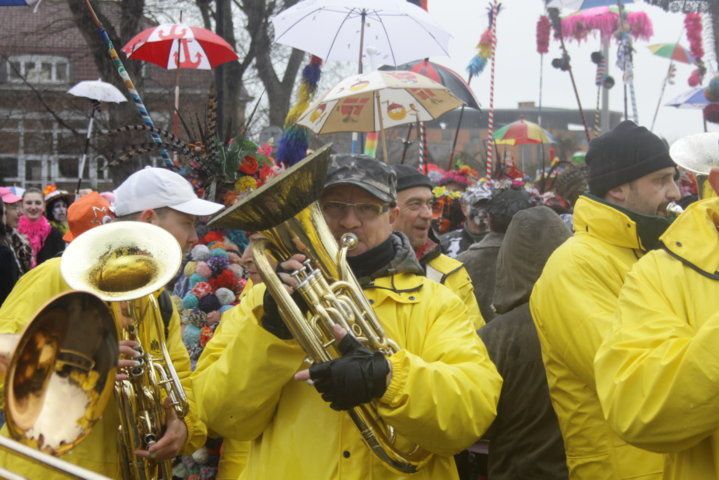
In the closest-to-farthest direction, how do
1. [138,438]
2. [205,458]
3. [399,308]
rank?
[399,308]
[138,438]
[205,458]

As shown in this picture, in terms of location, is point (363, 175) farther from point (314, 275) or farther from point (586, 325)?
point (586, 325)

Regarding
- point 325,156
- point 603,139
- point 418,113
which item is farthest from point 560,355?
point 418,113

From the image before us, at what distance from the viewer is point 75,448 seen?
11.4ft

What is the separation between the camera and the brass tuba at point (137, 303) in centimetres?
305

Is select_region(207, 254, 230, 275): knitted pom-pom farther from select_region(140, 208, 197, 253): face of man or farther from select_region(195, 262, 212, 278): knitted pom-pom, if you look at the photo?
select_region(140, 208, 197, 253): face of man

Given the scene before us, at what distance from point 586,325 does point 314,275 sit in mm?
922

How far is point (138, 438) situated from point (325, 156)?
1418 millimetres

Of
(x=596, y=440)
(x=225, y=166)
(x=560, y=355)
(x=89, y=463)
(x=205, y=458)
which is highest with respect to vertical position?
(x=225, y=166)

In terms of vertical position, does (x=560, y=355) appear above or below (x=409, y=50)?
below

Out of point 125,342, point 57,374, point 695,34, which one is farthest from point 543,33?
point 57,374

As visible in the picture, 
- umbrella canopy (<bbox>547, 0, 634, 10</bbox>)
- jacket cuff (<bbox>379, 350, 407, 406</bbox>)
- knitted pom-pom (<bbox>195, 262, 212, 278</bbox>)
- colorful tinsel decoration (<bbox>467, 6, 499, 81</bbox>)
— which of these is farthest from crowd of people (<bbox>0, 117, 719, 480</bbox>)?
colorful tinsel decoration (<bbox>467, 6, 499, 81</bbox>)

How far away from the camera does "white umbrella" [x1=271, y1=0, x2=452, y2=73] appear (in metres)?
7.08

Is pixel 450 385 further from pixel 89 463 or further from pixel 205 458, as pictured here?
pixel 205 458

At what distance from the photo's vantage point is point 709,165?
3.36 m
